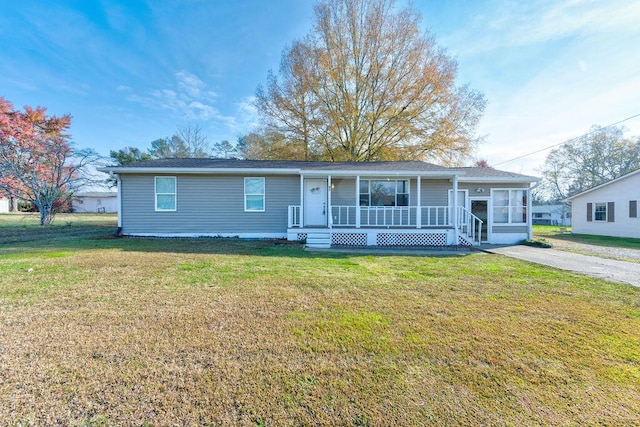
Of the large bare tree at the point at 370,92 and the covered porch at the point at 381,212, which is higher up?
the large bare tree at the point at 370,92

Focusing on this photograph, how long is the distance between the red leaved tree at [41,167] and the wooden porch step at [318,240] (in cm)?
1511

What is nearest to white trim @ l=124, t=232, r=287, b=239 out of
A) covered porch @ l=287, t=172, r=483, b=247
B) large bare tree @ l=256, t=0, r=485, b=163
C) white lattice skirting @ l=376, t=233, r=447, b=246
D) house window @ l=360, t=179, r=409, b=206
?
covered porch @ l=287, t=172, r=483, b=247

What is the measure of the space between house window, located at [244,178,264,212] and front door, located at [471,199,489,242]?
360 inches

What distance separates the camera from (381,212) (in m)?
10.6

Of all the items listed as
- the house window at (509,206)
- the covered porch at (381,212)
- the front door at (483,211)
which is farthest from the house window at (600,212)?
the covered porch at (381,212)

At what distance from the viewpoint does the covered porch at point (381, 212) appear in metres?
9.83

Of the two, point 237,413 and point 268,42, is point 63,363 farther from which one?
point 268,42

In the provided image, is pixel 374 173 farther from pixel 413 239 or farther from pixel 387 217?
pixel 413 239

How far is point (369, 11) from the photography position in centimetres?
1605

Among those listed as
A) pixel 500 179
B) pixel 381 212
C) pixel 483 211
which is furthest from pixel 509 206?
pixel 381 212

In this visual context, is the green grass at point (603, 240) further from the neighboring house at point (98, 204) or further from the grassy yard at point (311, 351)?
the neighboring house at point (98, 204)

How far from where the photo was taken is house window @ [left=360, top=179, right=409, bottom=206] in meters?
11.2

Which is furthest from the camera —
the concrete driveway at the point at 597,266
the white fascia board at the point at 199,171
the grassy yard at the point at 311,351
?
the white fascia board at the point at 199,171

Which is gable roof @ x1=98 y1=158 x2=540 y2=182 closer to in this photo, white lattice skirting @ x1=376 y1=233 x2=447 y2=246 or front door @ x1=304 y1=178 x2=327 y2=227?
front door @ x1=304 y1=178 x2=327 y2=227
